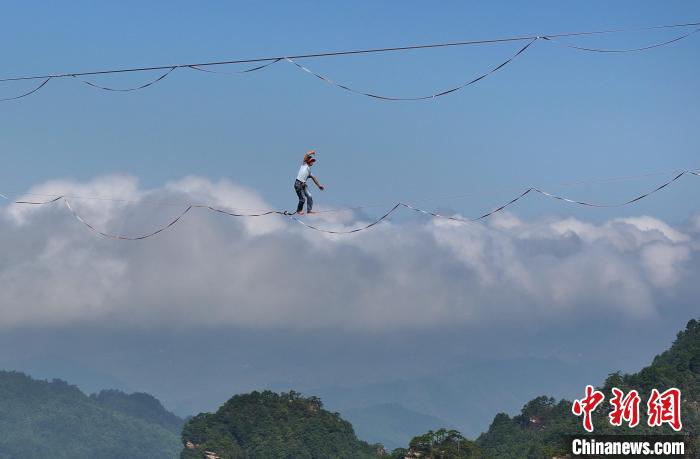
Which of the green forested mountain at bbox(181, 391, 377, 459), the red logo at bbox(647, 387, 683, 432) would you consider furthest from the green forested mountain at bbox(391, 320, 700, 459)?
the red logo at bbox(647, 387, 683, 432)

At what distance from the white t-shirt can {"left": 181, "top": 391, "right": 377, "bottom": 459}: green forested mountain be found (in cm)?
13784

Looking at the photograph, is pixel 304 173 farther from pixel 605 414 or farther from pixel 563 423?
pixel 563 423

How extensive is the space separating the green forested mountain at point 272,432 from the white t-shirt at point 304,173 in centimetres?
13784

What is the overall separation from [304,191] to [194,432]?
149 m

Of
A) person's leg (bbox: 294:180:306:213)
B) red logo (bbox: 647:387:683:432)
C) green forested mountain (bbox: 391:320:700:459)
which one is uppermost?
green forested mountain (bbox: 391:320:700:459)

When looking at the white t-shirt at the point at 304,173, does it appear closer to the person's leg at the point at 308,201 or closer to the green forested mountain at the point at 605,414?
the person's leg at the point at 308,201

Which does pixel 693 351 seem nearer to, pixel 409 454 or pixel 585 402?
pixel 409 454

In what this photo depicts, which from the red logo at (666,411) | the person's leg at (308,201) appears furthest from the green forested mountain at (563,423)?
the person's leg at (308,201)

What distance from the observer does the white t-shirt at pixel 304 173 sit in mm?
46875

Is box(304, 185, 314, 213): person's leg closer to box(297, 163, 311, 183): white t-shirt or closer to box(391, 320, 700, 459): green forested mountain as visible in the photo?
box(297, 163, 311, 183): white t-shirt

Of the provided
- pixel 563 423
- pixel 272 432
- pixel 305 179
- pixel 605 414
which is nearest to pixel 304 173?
pixel 305 179

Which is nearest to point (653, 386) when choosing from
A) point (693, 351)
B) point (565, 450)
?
point (693, 351)

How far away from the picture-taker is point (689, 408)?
13962 cm

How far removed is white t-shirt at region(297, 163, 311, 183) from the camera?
46.9 meters
